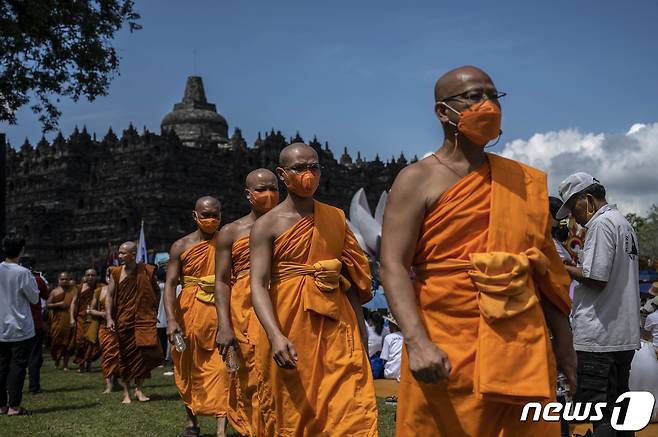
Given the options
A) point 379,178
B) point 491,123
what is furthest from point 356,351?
point 379,178

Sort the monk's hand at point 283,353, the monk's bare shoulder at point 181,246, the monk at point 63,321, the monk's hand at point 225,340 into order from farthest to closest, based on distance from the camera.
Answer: the monk at point 63,321 < the monk's bare shoulder at point 181,246 < the monk's hand at point 225,340 < the monk's hand at point 283,353

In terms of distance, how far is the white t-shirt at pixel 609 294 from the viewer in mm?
4852

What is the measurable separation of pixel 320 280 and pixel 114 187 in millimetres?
43049

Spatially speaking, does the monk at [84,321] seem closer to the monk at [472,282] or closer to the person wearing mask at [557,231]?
the person wearing mask at [557,231]

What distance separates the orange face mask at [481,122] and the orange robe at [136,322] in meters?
7.68

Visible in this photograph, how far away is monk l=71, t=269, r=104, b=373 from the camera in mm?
15180

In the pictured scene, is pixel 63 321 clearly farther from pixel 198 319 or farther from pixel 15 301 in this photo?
pixel 198 319

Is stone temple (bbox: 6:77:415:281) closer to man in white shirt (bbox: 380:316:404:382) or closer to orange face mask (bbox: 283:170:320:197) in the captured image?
man in white shirt (bbox: 380:316:404:382)

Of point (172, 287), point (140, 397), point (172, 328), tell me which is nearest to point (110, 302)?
point (140, 397)

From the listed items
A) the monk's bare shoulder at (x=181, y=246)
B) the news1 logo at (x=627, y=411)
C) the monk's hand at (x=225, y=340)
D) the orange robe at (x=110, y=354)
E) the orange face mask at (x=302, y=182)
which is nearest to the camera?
the news1 logo at (x=627, y=411)

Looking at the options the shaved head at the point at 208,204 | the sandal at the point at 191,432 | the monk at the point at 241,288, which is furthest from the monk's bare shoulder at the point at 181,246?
the sandal at the point at 191,432

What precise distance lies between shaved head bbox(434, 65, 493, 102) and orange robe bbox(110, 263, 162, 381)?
24.9 ft

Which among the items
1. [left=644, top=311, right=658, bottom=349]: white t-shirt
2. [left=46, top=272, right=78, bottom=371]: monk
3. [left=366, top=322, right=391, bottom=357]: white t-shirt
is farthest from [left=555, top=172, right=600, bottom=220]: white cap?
[left=46, top=272, right=78, bottom=371]: monk

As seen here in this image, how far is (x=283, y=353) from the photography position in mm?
4352
